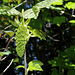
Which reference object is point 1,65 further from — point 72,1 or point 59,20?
point 72,1

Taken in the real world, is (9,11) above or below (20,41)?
above

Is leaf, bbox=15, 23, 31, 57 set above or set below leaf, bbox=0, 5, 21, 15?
below

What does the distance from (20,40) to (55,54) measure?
1.95 metres

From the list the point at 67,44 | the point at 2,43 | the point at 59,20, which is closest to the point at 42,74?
the point at 67,44

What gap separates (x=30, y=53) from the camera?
2283 millimetres

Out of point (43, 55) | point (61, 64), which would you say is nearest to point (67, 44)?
point (43, 55)

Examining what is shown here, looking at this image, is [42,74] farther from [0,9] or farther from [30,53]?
[0,9]

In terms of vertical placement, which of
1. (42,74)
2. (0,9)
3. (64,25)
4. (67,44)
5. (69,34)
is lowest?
(42,74)

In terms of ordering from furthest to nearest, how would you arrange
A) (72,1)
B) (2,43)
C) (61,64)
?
(2,43) → (61,64) → (72,1)

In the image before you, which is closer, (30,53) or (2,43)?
(2,43)

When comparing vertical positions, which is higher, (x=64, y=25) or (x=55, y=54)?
(x=64, y=25)

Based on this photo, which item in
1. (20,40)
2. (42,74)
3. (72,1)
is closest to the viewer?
(20,40)

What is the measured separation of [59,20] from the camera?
1.55 meters

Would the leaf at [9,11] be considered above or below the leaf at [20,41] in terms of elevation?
above
